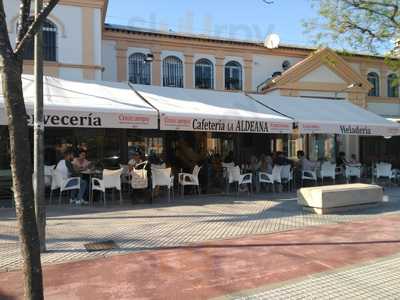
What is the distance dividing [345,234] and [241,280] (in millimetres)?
3436

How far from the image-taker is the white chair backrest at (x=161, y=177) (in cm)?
1174

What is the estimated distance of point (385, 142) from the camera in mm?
24531

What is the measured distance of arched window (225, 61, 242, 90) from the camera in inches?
858

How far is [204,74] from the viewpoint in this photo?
21.4m

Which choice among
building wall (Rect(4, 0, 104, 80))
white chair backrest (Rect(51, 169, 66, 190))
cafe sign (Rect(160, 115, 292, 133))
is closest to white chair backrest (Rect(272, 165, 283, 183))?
cafe sign (Rect(160, 115, 292, 133))

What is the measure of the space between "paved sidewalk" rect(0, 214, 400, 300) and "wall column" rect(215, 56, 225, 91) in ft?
46.4

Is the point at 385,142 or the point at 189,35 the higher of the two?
the point at 189,35

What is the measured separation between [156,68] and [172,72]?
0.87 meters

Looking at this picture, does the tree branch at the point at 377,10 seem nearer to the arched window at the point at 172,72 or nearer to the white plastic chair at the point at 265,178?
the white plastic chair at the point at 265,178

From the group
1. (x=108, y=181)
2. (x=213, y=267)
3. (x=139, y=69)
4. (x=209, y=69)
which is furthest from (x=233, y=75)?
(x=213, y=267)

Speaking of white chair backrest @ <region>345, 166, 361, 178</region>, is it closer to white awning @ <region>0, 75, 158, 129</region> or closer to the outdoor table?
white awning @ <region>0, 75, 158, 129</region>

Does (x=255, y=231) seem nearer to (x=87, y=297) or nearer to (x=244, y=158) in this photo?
(x=87, y=297)

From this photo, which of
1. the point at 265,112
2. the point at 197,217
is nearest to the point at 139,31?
the point at 265,112

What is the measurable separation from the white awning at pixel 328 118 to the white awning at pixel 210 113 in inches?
29.2
